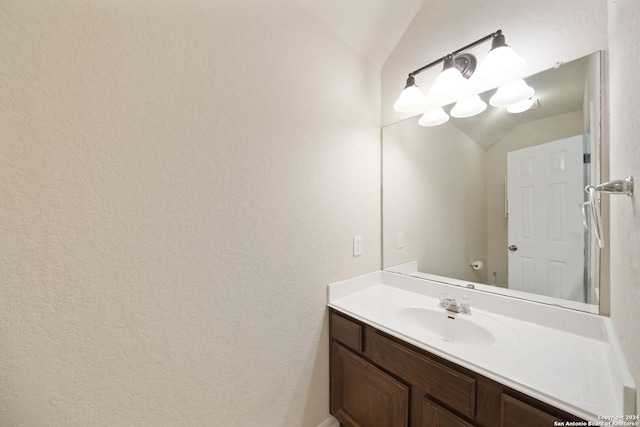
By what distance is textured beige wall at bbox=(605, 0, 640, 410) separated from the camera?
21.0 inches

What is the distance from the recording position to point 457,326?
46.8 inches

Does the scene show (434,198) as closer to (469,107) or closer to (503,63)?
(469,107)

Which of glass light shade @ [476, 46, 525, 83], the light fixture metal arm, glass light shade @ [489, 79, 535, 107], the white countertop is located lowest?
the white countertop

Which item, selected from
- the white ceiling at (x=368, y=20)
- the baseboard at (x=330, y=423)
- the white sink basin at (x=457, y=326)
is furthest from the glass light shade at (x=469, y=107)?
the baseboard at (x=330, y=423)

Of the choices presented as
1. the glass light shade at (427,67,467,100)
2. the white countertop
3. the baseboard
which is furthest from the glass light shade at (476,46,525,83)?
the baseboard

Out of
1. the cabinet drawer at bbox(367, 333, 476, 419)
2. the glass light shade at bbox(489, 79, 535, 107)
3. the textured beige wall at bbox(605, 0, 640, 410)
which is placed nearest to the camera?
the textured beige wall at bbox(605, 0, 640, 410)

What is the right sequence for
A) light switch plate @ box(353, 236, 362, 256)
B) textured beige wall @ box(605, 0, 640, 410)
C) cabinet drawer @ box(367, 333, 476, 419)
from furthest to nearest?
light switch plate @ box(353, 236, 362, 256) → cabinet drawer @ box(367, 333, 476, 419) → textured beige wall @ box(605, 0, 640, 410)

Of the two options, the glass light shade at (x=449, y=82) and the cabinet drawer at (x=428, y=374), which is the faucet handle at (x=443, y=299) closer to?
the cabinet drawer at (x=428, y=374)

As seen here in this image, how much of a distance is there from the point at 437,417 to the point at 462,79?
160 centimetres

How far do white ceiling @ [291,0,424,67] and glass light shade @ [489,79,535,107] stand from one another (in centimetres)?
80

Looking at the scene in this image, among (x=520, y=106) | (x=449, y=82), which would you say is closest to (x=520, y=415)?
(x=520, y=106)

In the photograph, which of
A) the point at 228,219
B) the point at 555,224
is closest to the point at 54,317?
the point at 228,219

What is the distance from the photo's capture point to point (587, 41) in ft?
3.18

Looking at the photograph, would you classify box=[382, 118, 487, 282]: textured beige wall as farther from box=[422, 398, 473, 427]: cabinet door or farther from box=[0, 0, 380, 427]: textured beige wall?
box=[422, 398, 473, 427]: cabinet door
